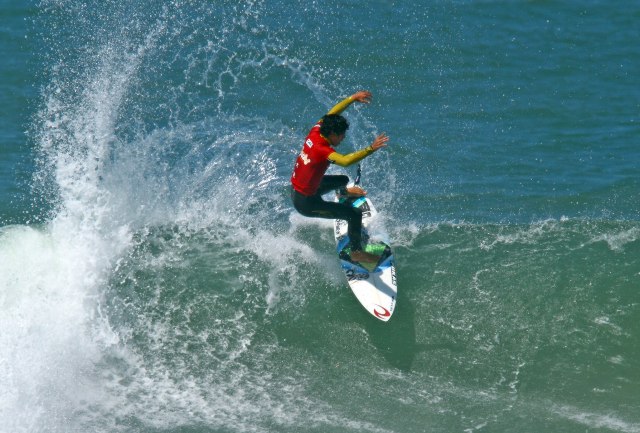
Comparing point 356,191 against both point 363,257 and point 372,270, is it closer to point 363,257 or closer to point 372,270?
point 363,257

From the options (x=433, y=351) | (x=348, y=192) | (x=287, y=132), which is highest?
(x=287, y=132)

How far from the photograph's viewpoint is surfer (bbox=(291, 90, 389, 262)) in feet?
34.4

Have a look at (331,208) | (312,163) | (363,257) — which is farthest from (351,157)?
(363,257)

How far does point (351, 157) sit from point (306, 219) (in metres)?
3.34

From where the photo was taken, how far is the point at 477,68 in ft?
55.3

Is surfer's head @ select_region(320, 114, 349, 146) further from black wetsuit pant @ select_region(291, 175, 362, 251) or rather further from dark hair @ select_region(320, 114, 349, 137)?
black wetsuit pant @ select_region(291, 175, 362, 251)

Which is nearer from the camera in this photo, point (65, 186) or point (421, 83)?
point (65, 186)

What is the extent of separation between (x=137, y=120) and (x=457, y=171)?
5837 millimetres

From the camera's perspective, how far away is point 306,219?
13.4 m

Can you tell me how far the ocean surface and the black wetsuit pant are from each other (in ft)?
2.90

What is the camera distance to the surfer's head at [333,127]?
1063 centimetres

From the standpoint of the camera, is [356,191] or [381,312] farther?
[356,191]

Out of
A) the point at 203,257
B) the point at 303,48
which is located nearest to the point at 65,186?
the point at 203,257

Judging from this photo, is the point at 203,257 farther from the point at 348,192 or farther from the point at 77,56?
the point at 77,56
